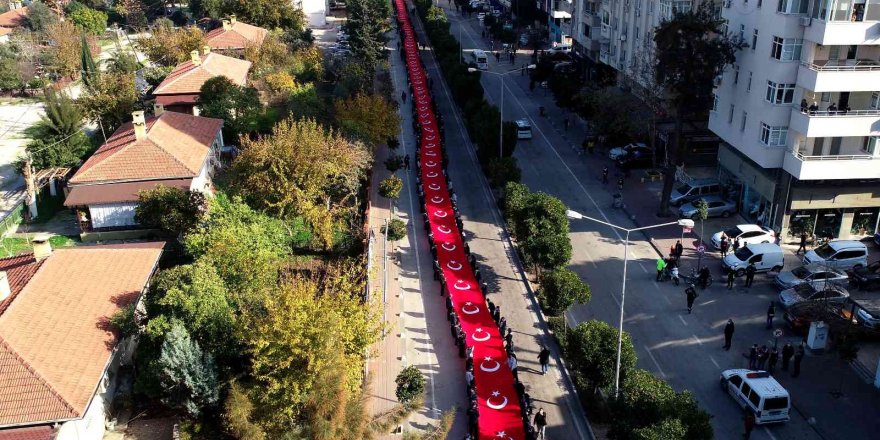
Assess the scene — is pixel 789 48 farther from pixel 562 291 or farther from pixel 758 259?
pixel 562 291

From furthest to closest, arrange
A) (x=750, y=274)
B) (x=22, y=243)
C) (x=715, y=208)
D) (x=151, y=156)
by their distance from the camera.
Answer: (x=715, y=208)
(x=151, y=156)
(x=22, y=243)
(x=750, y=274)

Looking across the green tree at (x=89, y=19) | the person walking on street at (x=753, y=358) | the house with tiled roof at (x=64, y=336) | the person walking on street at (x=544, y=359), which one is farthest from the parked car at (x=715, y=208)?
the green tree at (x=89, y=19)

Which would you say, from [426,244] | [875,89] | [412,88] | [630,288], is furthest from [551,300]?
[412,88]

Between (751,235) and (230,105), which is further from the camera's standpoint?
(230,105)

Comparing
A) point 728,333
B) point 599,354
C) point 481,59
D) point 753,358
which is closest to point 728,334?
point 728,333

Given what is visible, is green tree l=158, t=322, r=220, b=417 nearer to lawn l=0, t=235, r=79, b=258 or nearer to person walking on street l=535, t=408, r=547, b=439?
person walking on street l=535, t=408, r=547, b=439

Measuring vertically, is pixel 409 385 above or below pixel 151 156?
below

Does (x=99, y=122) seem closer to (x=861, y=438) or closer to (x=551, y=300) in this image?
(x=551, y=300)
